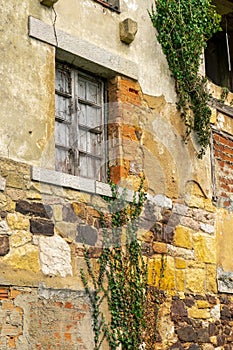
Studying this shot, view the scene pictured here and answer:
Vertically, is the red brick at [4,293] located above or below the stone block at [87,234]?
below

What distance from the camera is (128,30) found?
25.3ft

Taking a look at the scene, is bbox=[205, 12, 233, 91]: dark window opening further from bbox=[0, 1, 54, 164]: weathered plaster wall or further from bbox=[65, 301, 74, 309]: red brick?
bbox=[65, 301, 74, 309]: red brick

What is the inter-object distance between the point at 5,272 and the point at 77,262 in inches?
33.3

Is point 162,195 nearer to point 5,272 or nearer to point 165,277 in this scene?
point 165,277

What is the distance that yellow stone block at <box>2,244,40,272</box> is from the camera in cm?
617

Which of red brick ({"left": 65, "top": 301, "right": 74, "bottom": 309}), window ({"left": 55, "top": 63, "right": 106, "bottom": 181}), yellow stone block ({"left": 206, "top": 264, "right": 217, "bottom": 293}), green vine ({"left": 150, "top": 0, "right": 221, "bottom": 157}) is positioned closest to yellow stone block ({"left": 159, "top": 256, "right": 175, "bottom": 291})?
yellow stone block ({"left": 206, "top": 264, "right": 217, "bottom": 293})

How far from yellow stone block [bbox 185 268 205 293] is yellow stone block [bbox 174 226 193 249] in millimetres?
272

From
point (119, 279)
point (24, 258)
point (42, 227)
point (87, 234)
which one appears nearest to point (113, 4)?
point (87, 234)

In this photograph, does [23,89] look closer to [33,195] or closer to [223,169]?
[33,195]

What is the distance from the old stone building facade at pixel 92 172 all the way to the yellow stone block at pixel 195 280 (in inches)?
0.4

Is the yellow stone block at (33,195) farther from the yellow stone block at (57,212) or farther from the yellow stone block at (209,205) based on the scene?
the yellow stone block at (209,205)

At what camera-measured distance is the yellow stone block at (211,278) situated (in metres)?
8.08

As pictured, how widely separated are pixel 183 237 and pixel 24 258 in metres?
2.23

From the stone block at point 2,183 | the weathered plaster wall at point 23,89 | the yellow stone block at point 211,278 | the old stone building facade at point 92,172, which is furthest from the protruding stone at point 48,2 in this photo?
the yellow stone block at point 211,278
